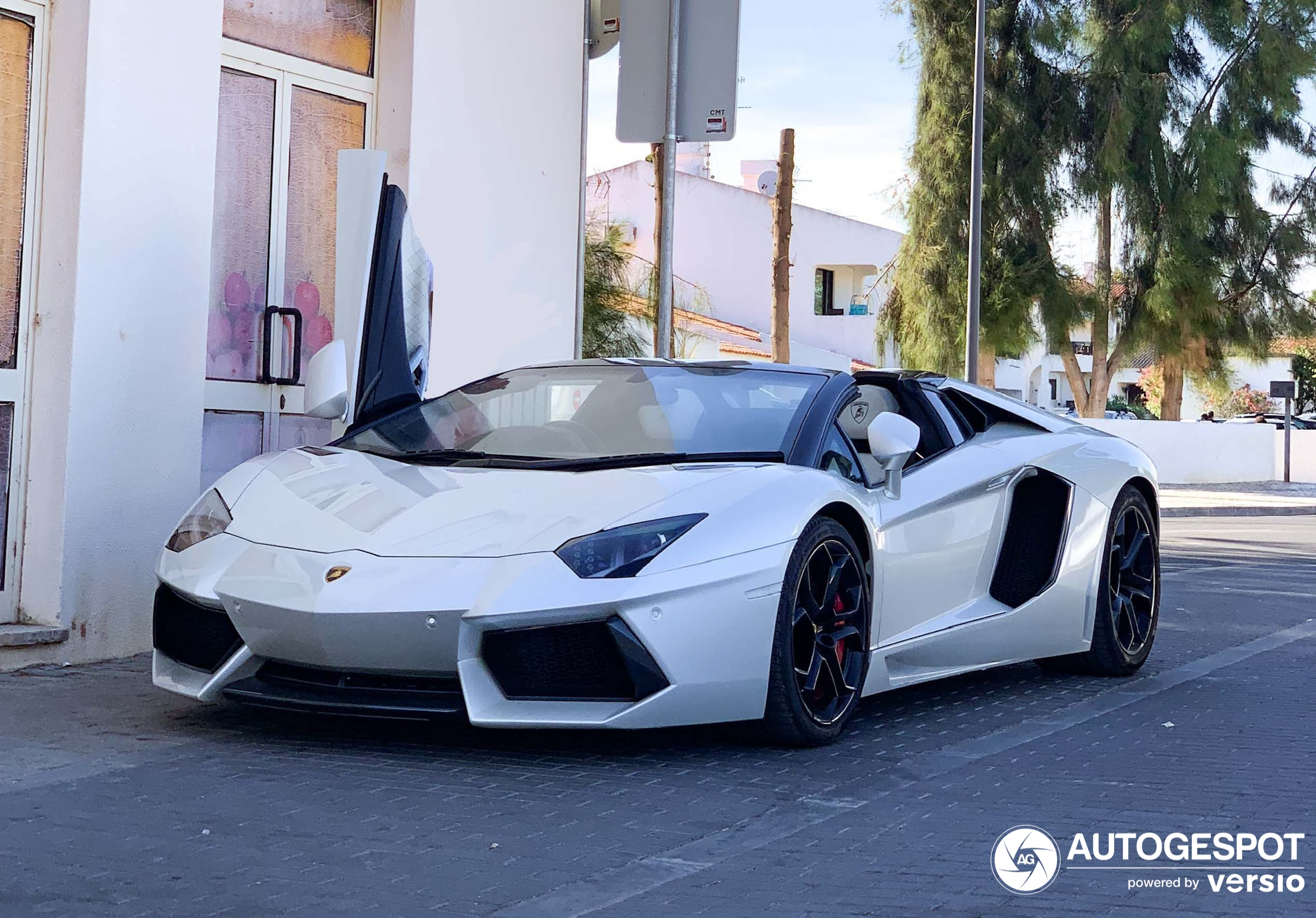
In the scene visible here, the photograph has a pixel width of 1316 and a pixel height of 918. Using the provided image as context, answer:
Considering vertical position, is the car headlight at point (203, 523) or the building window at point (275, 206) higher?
the building window at point (275, 206)

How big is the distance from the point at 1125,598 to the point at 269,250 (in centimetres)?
441

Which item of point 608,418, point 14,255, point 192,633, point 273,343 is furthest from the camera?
point 273,343

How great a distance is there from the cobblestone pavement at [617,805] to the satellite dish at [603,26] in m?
5.24

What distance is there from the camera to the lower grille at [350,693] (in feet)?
14.4

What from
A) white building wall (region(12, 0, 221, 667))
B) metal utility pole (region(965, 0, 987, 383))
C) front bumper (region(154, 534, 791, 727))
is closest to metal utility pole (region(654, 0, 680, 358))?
white building wall (region(12, 0, 221, 667))

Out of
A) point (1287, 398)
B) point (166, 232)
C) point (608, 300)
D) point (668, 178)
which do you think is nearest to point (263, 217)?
point (166, 232)

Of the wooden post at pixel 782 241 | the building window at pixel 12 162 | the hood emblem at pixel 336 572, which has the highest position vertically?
the wooden post at pixel 782 241

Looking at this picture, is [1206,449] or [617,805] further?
[1206,449]

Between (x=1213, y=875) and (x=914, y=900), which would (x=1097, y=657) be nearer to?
(x=1213, y=875)

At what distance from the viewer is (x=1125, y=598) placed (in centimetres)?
673

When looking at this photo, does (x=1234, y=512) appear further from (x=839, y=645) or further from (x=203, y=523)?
(x=203, y=523)

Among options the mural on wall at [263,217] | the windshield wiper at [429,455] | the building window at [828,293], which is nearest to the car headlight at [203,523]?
the windshield wiper at [429,455]

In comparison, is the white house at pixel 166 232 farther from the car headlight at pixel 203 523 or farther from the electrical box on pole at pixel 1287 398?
the electrical box on pole at pixel 1287 398

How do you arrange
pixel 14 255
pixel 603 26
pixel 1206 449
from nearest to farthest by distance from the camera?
1. pixel 14 255
2. pixel 603 26
3. pixel 1206 449
